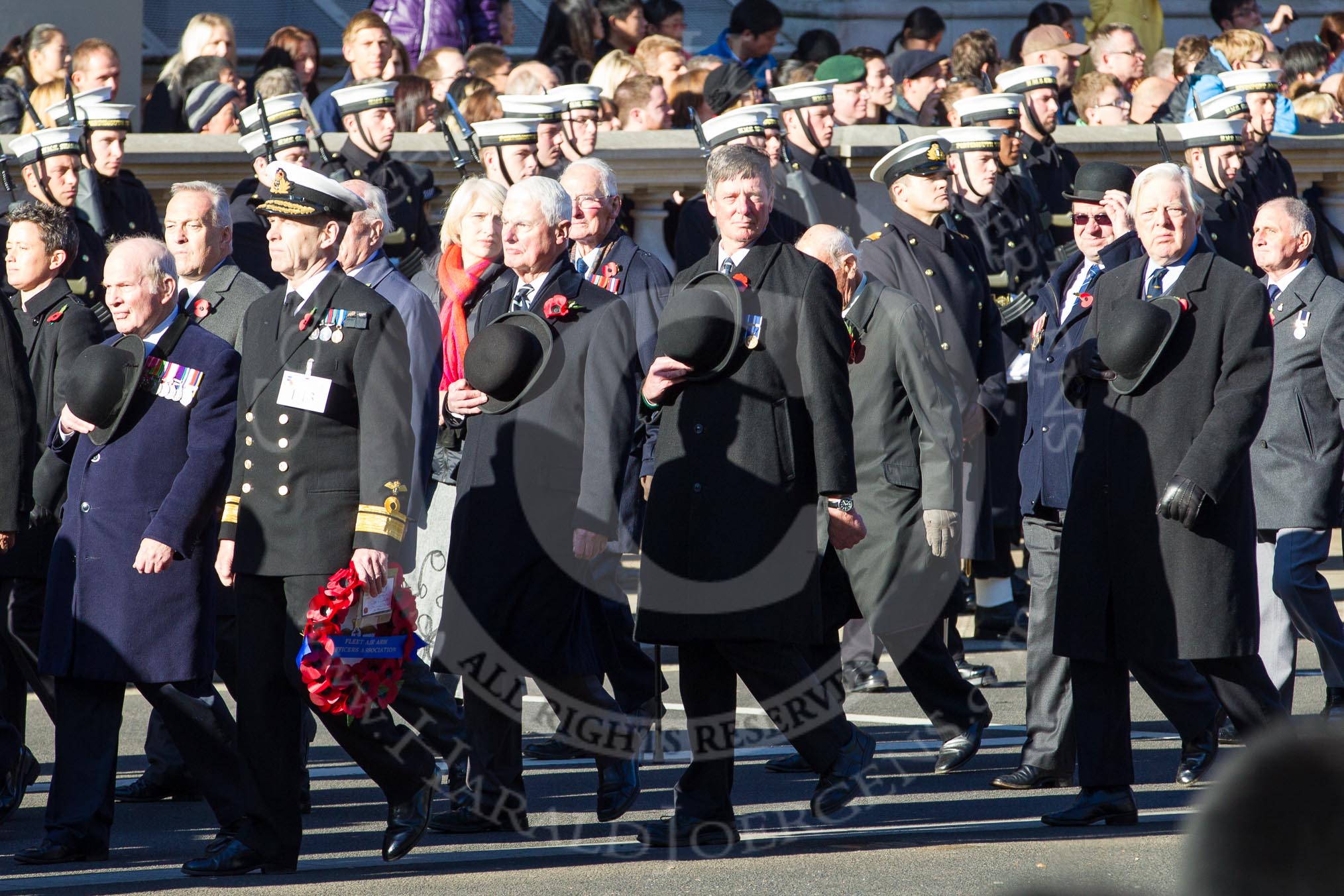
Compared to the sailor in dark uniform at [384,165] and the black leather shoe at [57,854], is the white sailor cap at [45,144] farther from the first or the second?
the black leather shoe at [57,854]

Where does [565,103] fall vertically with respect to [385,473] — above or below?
above

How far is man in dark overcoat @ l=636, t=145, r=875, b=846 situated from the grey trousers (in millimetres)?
2471

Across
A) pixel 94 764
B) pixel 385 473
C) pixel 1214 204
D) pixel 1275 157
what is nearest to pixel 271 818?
pixel 94 764

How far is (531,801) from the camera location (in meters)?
5.96

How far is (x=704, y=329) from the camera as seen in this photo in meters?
5.11

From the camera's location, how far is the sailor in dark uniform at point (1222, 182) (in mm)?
9500

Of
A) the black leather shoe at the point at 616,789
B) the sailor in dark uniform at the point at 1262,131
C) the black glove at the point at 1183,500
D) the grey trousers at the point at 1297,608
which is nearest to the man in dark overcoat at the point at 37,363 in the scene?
the black leather shoe at the point at 616,789

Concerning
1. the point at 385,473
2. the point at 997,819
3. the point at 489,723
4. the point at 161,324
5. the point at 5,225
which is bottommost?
the point at 997,819

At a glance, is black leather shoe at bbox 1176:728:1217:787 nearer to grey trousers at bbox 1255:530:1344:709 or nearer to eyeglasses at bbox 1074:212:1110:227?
grey trousers at bbox 1255:530:1344:709

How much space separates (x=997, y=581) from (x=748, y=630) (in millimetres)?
4114

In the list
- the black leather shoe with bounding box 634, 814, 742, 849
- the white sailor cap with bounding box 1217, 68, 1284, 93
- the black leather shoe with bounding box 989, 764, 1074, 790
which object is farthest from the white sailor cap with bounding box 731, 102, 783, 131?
the black leather shoe with bounding box 634, 814, 742, 849

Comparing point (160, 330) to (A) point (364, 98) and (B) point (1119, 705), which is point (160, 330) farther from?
(A) point (364, 98)

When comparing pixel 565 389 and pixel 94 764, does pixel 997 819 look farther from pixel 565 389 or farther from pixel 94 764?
pixel 94 764

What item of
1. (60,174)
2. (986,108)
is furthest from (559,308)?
(986,108)
